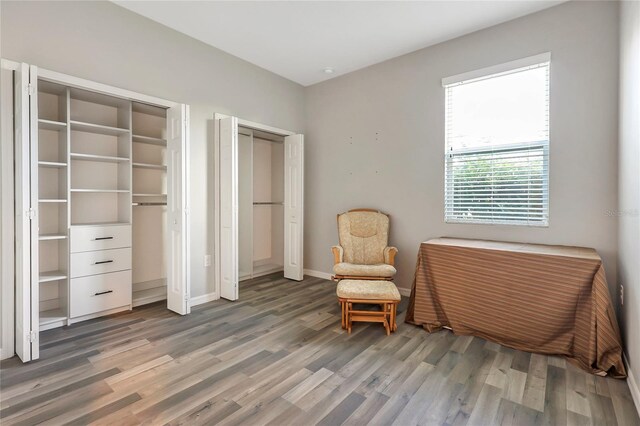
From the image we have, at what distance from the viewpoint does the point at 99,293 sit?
291cm

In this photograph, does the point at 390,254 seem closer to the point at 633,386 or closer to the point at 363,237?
the point at 363,237

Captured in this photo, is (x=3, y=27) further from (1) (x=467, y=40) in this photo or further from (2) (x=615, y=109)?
(2) (x=615, y=109)

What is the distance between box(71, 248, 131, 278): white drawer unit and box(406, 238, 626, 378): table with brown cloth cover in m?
2.90

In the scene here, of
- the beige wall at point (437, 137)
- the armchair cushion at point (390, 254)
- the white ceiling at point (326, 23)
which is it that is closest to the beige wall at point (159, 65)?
the white ceiling at point (326, 23)

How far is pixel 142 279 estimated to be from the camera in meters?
3.63

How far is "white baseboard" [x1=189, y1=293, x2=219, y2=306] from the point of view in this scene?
336 cm

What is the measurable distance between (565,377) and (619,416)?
0.38 metres

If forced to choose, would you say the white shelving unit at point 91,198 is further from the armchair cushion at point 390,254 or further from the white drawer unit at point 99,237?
the armchair cushion at point 390,254

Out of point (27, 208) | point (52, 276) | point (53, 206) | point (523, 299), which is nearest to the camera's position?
point (27, 208)

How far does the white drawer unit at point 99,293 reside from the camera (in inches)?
109

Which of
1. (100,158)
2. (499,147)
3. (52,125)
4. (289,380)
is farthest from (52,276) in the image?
(499,147)

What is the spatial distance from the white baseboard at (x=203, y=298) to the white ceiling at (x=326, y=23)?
2.88 metres

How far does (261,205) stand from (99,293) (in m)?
2.63

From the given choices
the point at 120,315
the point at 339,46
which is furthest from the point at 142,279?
the point at 339,46
